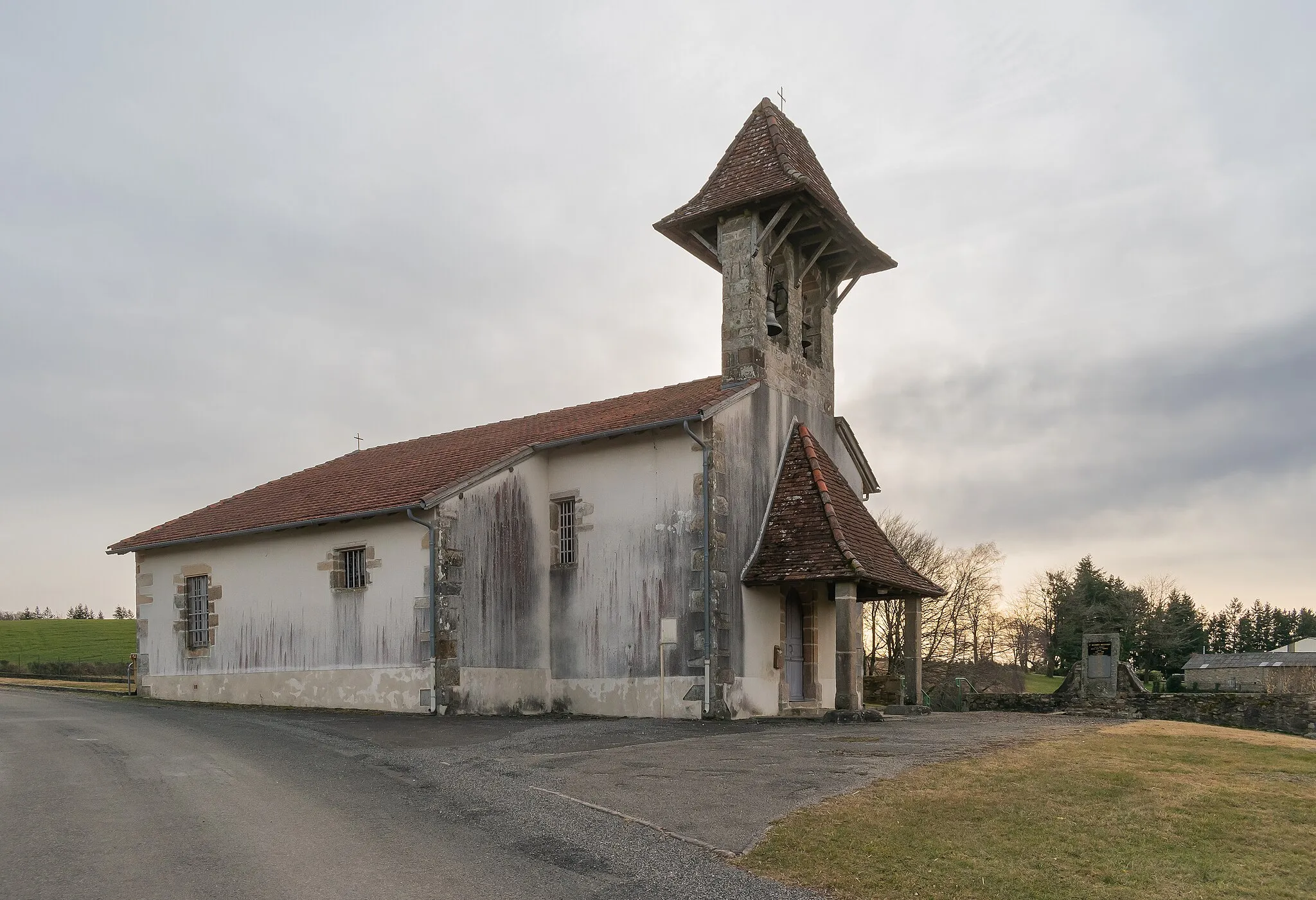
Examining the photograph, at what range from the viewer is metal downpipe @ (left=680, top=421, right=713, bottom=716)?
56.7 feet

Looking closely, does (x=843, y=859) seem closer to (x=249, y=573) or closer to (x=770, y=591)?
(x=770, y=591)

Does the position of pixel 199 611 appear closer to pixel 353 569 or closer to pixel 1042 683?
pixel 353 569

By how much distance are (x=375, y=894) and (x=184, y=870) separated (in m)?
1.54

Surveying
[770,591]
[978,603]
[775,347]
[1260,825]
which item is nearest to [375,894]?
[1260,825]

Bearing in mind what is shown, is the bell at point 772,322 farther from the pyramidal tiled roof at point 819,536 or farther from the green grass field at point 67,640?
the green grass field at point 67,640

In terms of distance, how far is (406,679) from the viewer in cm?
1792

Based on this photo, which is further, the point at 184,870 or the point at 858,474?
the point at 858,474

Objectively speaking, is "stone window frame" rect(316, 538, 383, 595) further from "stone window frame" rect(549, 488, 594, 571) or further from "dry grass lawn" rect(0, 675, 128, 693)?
"dry grass lawn" rect(0, 675, 128, 693)

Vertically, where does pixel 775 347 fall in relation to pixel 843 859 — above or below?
above

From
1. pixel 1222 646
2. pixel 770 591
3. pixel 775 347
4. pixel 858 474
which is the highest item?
pixel 775 347

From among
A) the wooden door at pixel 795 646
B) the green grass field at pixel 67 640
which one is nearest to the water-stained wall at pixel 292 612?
the wooden door at pixel 795 646

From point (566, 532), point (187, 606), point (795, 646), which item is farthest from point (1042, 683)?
point (187, 606)

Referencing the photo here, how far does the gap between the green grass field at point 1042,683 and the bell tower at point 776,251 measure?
93.8 feet

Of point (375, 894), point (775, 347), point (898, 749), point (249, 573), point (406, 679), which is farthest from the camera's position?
point (249, 573)
